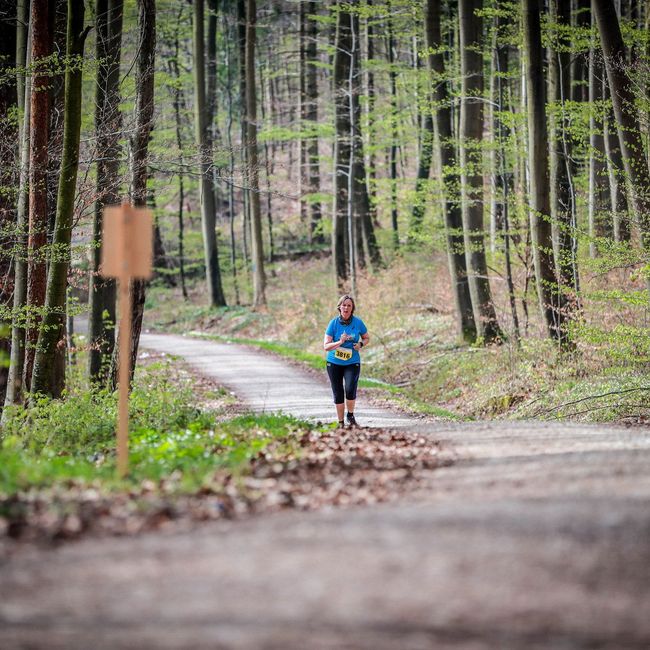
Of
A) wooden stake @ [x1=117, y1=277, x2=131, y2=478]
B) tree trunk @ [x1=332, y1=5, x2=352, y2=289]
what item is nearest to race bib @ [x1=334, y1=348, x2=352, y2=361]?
wooden stake @ [x1=117, y1=277, x2=131, y2=478]

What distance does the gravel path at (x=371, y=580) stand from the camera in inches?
158

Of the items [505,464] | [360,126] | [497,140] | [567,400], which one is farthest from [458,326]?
[505,464]

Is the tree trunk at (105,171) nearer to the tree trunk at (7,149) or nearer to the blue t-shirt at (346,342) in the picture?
the tree trunk at (7,149)

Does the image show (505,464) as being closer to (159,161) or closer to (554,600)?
(554,600)

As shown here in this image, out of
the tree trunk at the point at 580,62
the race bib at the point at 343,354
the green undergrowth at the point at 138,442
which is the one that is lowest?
the green undergrowth at the point at 138,442

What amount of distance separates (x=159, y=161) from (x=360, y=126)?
47.5ft

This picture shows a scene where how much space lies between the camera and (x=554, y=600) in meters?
4.27

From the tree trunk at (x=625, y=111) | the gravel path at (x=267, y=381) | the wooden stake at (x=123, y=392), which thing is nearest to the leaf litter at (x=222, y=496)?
the wooden stake at (x=123, y=392)

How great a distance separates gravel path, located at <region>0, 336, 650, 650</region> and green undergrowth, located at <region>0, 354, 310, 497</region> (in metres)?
1.31

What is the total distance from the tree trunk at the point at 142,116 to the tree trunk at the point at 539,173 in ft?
24.6

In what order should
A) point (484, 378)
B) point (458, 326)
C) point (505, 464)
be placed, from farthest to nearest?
1. point (458, 326)
2. point (484, 378)
3. point (505, 464)

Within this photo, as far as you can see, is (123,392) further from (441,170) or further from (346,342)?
(441,170)

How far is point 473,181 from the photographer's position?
19047 mm

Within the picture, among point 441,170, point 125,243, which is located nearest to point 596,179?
point 441,170
